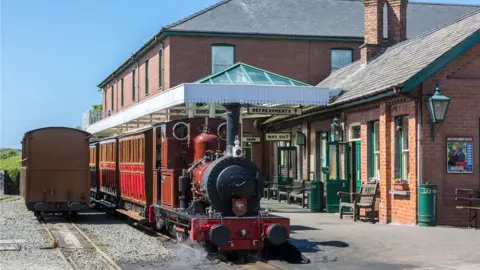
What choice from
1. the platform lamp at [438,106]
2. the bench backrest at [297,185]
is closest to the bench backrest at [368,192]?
the platform lamp at [438,106]

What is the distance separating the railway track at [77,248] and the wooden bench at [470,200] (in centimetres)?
803

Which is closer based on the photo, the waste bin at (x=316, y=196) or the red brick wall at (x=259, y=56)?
the waste bin at (x=316, y=196)

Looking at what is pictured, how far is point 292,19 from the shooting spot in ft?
101

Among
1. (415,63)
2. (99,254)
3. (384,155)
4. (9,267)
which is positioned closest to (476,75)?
(415,63)

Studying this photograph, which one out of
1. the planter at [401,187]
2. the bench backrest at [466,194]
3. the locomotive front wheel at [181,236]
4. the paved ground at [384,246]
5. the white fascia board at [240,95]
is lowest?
the paved ground at [384,246]

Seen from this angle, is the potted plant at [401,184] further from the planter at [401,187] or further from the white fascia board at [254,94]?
the white fascia board at [254,94]

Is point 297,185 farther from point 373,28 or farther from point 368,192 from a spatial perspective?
point 368,192

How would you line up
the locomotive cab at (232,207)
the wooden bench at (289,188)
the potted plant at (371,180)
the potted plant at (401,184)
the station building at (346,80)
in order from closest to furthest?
the locomotive cab at (232,207) < the station building at (346,80) < the potted plant at (401,184) < the potted plant at (371,180) < the wooden bench at (289,188)

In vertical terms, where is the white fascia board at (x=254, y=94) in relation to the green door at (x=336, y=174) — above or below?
above

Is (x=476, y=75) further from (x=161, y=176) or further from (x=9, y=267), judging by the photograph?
(x=9, y=267)

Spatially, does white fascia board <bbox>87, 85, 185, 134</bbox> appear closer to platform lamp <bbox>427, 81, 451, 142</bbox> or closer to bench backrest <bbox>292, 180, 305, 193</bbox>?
bench backrest <bbox>292, 180, 305, 193</bbox>

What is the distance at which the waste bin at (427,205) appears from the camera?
15.5 metres

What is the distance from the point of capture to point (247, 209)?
40.9ft

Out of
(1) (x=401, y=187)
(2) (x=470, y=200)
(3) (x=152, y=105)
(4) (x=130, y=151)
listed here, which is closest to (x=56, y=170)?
(4) (x=130, y=151)
